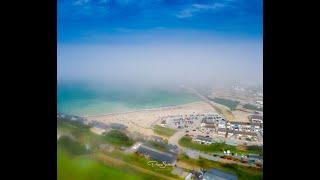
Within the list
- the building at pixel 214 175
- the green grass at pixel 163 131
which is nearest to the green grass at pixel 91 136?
the green grass at pixel 163 131

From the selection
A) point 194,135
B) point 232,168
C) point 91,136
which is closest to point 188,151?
point 194,135

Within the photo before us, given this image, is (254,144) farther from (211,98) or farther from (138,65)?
(138,65)

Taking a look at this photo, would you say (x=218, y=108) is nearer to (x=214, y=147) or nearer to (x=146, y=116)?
(x=214, y=147)

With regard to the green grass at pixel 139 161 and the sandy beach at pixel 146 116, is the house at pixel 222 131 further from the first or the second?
the green grass at pixel 139 161

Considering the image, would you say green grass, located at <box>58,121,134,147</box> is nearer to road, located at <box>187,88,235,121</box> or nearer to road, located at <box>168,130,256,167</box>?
road, located at <box>168,130,256,167</box>

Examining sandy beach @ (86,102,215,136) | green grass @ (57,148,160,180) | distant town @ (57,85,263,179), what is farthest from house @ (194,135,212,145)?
green grass @ (57,148,160,180)

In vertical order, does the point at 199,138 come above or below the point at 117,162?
above
